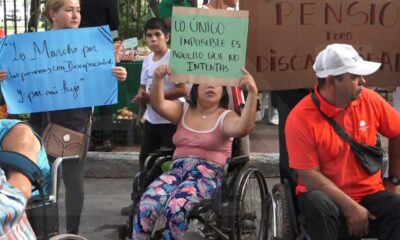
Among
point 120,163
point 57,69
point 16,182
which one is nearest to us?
point 16,182

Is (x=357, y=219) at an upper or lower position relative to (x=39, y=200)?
lower

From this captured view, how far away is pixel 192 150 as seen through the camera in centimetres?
468

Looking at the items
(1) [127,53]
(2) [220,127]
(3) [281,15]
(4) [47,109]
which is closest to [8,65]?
(4) [47,109]

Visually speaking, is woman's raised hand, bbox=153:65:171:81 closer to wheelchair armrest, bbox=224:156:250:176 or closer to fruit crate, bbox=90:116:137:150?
wheelchair armrest, bbox=224:156:250:176

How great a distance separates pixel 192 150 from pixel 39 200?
1534mm

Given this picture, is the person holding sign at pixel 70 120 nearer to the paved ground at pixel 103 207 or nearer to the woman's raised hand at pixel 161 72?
the woman's raised hand at pixel 161 72

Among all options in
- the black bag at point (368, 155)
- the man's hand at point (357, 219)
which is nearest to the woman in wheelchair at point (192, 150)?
the black bag at point (368, 155)

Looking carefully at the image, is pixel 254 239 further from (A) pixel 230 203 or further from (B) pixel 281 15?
(B) pixel 281 15

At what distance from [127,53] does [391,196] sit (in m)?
4.31

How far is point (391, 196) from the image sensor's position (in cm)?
385

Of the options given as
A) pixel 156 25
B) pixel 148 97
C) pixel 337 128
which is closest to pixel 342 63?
pixel 337 128

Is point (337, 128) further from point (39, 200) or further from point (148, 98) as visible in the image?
point (148, 98)

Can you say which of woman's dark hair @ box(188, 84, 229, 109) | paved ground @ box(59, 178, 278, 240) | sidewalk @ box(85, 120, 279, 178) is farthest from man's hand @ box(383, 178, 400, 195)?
sidewalk @ box(85, 120, 279, 178)

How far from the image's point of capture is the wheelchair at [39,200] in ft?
9.58
